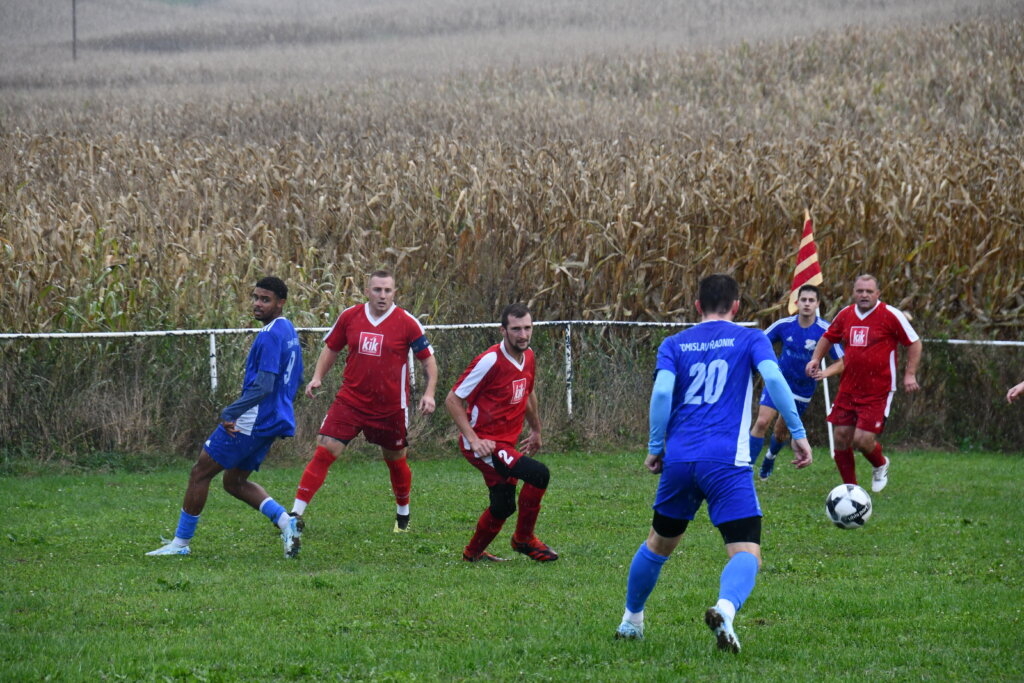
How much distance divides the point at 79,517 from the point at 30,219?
7330mm

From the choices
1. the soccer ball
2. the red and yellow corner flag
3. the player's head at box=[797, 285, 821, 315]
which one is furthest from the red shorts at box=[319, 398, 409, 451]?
the red and yellow corner flag

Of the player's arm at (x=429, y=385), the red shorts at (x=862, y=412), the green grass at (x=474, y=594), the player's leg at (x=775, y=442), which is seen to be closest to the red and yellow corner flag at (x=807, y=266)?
the player's leg at (x=775, y=442)

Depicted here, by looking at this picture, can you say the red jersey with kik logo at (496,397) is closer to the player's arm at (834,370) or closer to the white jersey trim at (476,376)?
the white jersey trim at (476,376)

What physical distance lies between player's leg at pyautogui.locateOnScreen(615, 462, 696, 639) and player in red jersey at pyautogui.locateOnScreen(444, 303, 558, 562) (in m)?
2.24

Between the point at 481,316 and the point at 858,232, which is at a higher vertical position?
the point at 858,232

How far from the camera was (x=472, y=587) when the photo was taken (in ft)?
25.5

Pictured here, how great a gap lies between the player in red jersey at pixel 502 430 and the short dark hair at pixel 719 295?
2.50m

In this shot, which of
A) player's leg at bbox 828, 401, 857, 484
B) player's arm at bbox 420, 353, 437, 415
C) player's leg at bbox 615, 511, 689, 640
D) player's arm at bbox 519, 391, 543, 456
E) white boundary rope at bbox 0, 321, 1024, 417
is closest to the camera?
player's leg at bbox 615, 511, 689, 640

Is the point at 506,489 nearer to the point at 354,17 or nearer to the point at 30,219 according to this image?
the point at 30,219

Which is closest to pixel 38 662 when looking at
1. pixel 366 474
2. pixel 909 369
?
pixel 366 474

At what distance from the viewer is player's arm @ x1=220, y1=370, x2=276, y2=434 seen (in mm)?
8648

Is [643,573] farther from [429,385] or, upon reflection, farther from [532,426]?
[429,385]

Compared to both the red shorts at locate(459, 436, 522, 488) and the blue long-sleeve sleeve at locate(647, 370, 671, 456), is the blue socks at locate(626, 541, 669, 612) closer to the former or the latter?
the blue long-sleeve sleeve at locate(647, 370, 671, 456)

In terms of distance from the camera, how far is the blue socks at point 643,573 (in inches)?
246
